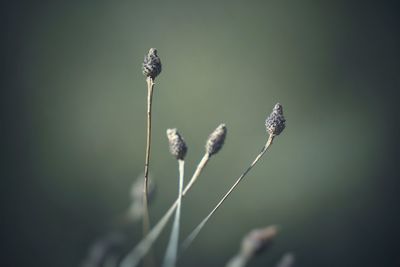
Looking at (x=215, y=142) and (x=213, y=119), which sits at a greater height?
(x=213, y=119)

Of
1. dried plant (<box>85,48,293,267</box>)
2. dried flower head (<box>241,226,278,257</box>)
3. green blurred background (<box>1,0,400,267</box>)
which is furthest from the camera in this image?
green blurred background (<box>1,0,400,267</box>)

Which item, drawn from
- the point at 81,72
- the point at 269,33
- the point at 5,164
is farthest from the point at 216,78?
the point at 5,164

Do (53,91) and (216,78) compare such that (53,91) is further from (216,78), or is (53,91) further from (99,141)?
(216,78)

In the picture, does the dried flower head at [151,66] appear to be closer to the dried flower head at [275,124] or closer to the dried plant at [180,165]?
the dried plant at [180,165]

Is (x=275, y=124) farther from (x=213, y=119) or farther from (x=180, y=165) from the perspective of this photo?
(x=213, y=119)

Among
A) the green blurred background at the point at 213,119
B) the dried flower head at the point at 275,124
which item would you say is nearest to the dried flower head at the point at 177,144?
the dried flower head at the point at 275,124

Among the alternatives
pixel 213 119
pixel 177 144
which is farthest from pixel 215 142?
pixel 213 119

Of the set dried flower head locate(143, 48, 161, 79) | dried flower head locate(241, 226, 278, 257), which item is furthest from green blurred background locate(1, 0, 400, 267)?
dried flower head locate(143, 48, 161, 79)

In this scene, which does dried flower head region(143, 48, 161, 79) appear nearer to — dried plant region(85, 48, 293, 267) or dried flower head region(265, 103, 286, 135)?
dried plant region(85, 48, 293, 267)

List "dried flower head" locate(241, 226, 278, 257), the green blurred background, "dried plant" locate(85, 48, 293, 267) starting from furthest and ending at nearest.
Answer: the green blurred background < "dried flower head" locate(241, 226, 278, 257) < "dried plant" locate(85, 48, 293, 267)
